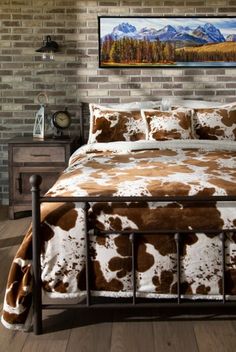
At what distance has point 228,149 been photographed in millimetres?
3934

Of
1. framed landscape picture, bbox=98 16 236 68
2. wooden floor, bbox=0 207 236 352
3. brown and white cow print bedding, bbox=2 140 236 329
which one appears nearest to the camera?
wooden floor, bbox=0 207 236 352

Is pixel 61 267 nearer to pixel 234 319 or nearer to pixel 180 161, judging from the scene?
pixel 234 319

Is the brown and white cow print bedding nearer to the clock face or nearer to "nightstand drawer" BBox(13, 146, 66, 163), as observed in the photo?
"nightstand drawer" BBox(13, 146, 66, 163)

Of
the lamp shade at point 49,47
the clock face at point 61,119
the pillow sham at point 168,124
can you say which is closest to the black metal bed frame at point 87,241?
the pillow sham at point 168,124

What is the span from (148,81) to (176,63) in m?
0.30

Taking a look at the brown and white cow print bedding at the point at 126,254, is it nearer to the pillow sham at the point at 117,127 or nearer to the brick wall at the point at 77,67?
the pillow sham at the point at 117,127

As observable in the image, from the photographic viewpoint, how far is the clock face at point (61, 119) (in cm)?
480

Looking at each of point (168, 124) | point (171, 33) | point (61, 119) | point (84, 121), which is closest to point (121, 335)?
point (168, 124)

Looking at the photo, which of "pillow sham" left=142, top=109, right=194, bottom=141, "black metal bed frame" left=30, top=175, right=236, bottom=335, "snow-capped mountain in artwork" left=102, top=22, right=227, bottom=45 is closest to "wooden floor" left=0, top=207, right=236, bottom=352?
"black metal bed frame" left=30, top=175, right=236, bottom=335

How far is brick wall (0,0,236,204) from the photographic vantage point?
488cm

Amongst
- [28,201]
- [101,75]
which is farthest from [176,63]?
[28,201]

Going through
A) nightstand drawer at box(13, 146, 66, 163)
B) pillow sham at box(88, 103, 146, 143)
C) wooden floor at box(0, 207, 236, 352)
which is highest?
pillow sham at box(88, 103, 146, 143)

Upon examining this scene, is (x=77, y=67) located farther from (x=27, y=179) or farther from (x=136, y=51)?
(x=27, y=179)

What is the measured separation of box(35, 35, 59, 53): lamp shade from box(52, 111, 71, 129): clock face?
54 centimetres
